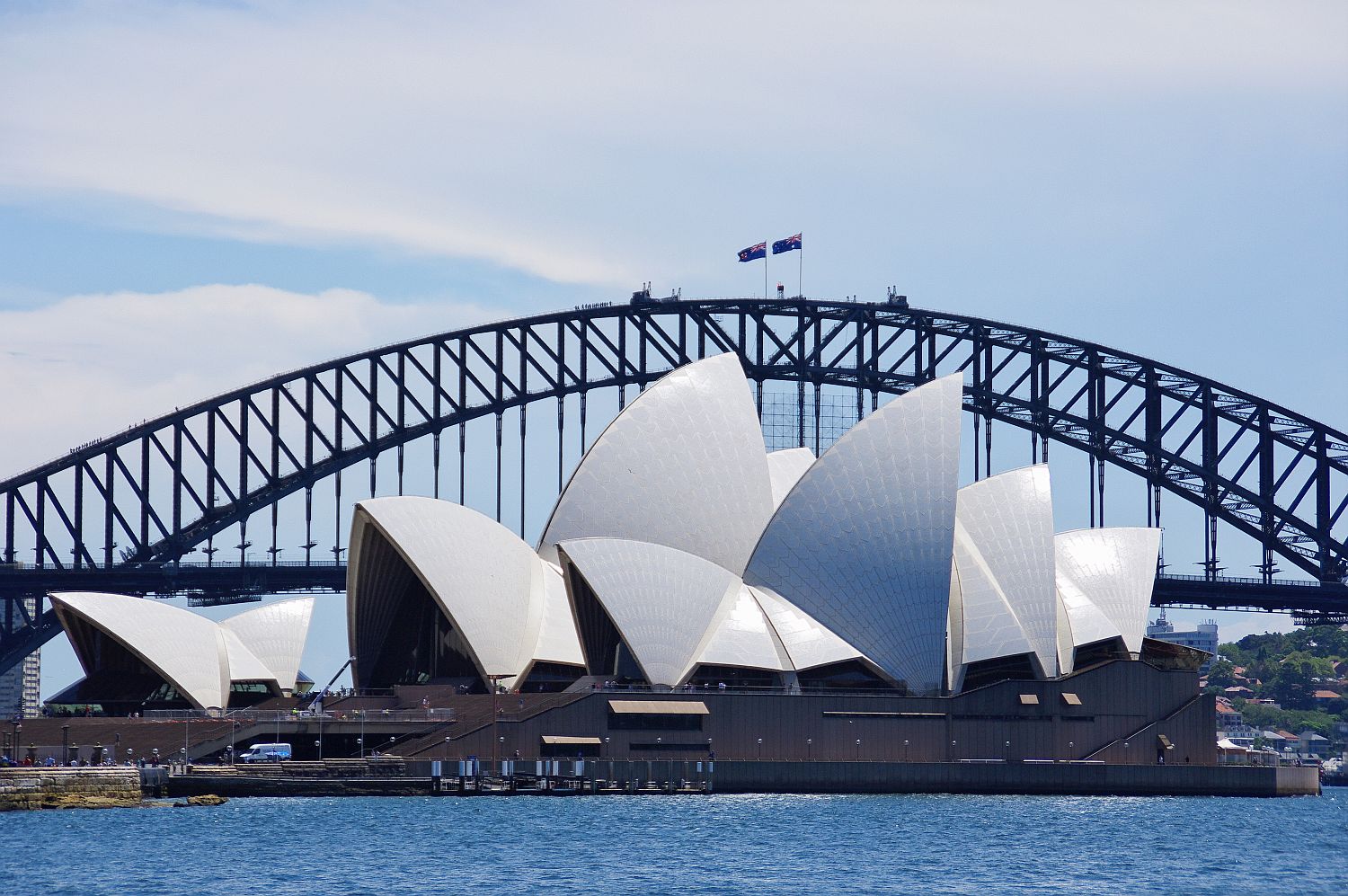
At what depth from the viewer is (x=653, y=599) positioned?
68938mm

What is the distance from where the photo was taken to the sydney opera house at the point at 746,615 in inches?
2712

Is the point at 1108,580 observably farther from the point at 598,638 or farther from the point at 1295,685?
the point at 1295,685

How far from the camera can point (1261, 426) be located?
103875mm

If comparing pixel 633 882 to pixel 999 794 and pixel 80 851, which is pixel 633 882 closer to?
pixel 80 851

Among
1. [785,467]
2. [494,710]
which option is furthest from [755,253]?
[494,710]

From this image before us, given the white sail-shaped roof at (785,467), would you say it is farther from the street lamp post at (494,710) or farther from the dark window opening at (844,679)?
the street lamp post at (494,710)

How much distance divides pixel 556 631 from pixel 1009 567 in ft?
53.4

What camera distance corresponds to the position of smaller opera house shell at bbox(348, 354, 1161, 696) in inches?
2739

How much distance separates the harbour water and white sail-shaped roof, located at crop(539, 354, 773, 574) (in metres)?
12.4

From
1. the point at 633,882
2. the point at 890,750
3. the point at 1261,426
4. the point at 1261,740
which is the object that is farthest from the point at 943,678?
the point at 1261,740

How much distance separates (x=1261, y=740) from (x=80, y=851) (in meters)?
108

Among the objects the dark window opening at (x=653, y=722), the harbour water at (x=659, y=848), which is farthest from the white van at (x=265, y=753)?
the dark window opening at (x=653, y=722)

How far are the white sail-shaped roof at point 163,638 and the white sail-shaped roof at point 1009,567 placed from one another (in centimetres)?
2715

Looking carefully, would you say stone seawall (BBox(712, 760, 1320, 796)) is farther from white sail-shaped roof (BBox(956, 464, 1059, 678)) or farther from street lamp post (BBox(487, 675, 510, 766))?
street lamp post (BBox(487, 675, 510, 766))
